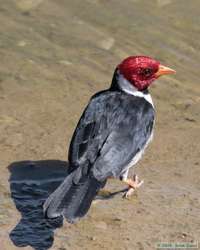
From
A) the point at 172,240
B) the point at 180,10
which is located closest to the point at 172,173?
the point at 172,240

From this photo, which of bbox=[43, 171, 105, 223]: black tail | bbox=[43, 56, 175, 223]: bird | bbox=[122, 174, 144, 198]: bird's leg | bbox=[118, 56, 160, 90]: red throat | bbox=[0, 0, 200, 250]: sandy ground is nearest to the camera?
bbox=[43, 171, 105, 223]: black tail

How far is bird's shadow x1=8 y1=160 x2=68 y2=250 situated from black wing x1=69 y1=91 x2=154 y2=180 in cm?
49

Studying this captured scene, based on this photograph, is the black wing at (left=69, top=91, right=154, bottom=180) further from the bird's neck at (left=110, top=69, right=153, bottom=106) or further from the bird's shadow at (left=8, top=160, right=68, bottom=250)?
the bird's shadow at (left=8, top=160, right=68, bottom=250)

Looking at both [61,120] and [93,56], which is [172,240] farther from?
[93,56]

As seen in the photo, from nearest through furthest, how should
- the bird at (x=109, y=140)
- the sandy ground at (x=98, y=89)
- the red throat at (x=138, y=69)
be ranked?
the bird at (x=109, y=140), the sandy ground at (x=98, y=89), the red throat at (x=138, y=69)

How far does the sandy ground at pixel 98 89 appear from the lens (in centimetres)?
658

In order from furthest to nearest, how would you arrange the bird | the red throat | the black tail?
1. the red throat
2. the bird
3. the black tail

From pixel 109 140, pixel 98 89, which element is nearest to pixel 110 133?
pixel 109 140

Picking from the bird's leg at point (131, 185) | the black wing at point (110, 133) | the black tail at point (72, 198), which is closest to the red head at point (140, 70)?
the black wing at point (110, 133)

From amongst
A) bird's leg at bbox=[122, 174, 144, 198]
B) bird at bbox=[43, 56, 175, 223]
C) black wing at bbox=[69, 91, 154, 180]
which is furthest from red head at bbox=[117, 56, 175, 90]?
bird's leg at bbox=[122, 174, 144, 198]

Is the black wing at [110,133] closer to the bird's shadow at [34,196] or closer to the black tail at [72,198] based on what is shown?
the black tail at [72,198]

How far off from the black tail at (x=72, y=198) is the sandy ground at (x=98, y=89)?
0.32 metres

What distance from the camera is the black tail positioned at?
6.03 m

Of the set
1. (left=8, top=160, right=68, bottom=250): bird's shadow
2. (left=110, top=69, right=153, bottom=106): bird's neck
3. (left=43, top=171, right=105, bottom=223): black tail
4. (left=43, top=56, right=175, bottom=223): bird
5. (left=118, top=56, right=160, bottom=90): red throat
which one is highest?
(left=118, top=56, right=160, bottom=90): red throat
